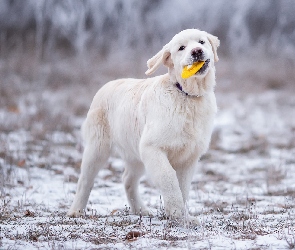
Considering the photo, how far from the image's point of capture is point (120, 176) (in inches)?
318

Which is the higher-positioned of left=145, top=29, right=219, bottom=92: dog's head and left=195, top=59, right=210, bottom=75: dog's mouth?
left=145, top=29, right=219, bottom=92: dog's head

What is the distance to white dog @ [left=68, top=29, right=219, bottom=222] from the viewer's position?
15.6 ft

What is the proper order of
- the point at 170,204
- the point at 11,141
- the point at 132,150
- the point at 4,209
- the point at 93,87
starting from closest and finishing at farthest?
the point at 170,204 < the point at 4,209 < the point at 132,150 < the point at 11,141 < the point at 93,87

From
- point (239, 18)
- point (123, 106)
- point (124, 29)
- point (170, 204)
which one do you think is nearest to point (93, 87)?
point (124, 29)

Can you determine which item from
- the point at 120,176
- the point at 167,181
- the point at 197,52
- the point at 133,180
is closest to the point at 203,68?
the point at 197,52

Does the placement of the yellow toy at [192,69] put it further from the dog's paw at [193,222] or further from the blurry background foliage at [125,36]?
the blurry background foliage at [125,36]

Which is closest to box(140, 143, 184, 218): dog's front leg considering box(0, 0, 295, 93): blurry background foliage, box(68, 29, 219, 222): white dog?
box(68, 29, 219, 222): white dog

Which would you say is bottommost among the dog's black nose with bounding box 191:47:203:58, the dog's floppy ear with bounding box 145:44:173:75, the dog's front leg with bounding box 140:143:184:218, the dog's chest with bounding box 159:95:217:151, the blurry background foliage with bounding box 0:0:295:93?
the dog's front leg with bounding box 140:143:184:218

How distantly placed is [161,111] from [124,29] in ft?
64.5

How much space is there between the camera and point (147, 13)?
87.1 ft

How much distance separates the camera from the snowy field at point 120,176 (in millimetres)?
4051

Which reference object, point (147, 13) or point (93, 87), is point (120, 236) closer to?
point (93, 87)

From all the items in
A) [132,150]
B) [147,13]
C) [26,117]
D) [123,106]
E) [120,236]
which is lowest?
[120,236]

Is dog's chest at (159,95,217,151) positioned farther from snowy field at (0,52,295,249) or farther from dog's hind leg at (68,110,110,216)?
dog's hind leg at (68,110,110,216)
